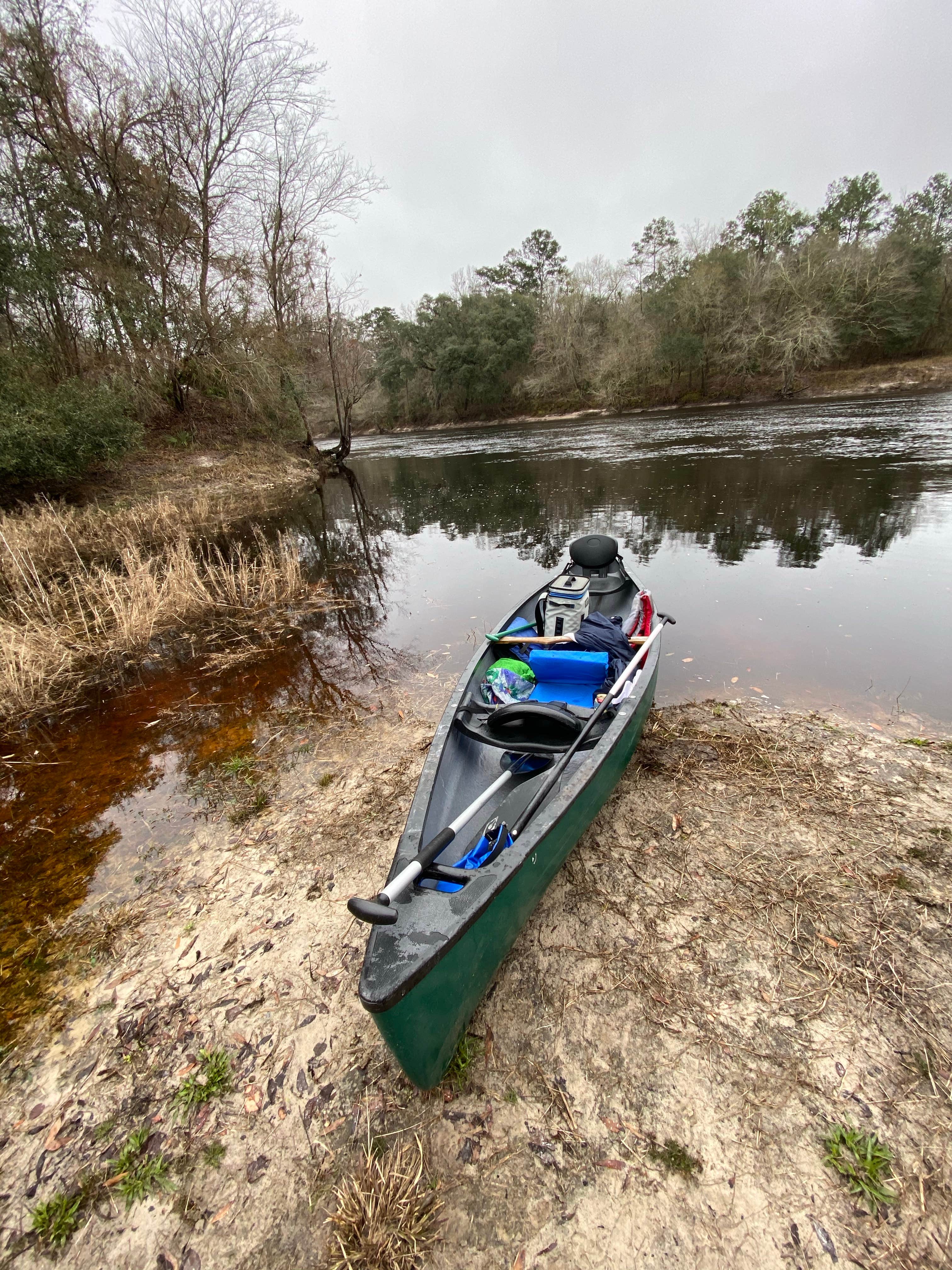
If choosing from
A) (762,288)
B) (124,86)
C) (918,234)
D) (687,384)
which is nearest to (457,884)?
(124,86)

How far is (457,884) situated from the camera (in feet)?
8.30

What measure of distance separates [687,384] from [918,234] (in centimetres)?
1560

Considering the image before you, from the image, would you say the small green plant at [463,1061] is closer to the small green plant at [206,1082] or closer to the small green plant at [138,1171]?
the small green plant at [206,1082]

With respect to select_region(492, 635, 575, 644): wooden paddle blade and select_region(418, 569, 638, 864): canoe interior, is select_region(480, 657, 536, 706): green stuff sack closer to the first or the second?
select_region(418, 569, 638, 864): canoe interior

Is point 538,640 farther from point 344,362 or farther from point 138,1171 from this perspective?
point 344,362

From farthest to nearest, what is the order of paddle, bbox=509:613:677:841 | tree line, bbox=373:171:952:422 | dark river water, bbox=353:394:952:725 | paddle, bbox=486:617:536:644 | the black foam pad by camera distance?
1. tree line, bbox=373:171:952:422
2. the black foam pad
3. dark river water, bbox=353:394:952:725
4. paddle, bbox=486:617:536:644
5. paddle, bbox=509:613:677:841

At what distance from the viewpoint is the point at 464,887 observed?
87.1 inches

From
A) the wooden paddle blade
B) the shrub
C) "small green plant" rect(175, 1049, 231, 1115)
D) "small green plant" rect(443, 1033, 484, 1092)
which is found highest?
the shrub

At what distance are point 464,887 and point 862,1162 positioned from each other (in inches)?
66.6

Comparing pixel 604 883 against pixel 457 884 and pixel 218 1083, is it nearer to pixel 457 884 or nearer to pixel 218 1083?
pixel 457 884

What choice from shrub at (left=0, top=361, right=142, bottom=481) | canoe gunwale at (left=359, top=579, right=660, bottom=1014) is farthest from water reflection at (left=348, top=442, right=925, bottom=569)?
shrub at (left=0, top=361, right=142, bottom=481)

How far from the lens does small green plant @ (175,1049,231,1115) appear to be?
217cm

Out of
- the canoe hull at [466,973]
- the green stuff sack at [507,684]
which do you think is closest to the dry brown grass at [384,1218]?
the canoe hull at [466,973]

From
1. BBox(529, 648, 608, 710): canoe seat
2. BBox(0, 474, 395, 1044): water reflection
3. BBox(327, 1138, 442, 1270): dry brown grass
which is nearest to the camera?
BBox(327, 1138, 442, 1270): dry brown grass
